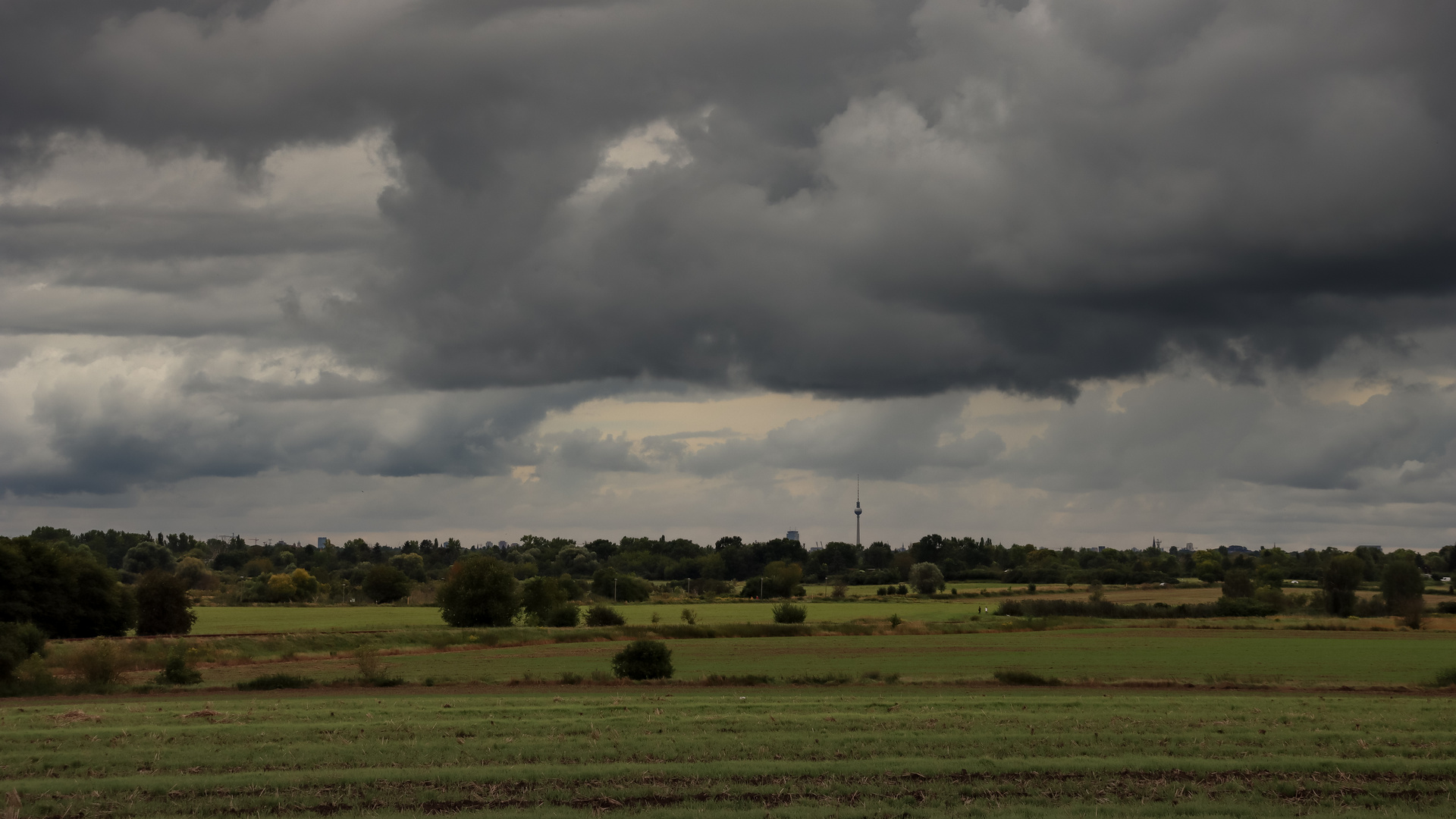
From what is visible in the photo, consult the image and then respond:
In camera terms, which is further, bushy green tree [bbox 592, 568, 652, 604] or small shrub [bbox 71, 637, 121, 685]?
bushy green tree [bbox 592, 568, 652, 604]

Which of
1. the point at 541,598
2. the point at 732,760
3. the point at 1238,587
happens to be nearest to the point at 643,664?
the point at 732,760

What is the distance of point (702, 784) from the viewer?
1931cm

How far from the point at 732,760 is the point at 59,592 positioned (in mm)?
87184

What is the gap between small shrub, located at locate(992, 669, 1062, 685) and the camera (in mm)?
44594

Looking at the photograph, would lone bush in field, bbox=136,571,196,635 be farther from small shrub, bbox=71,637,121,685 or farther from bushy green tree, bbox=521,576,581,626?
small shrub, bbox=71,637,121,685

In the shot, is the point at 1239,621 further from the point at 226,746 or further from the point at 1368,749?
the point at 226,746

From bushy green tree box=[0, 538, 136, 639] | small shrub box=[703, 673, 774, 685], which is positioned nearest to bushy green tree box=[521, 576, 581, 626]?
bushy green tree box=[0, 538, 136, 639]

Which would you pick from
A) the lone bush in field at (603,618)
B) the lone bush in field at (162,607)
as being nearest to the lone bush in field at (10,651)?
the lone bush in field at (162,607)

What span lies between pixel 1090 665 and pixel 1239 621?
63.0m

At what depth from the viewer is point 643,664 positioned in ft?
152

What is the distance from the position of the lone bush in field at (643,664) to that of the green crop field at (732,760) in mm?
14305

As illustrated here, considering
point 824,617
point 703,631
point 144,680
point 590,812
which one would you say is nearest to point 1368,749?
point 590,812

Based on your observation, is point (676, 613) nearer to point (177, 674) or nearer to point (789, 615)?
point (789, 615)

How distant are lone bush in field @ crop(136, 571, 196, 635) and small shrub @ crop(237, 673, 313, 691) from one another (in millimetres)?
59091
